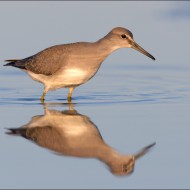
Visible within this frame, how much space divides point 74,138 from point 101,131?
1.36 ft

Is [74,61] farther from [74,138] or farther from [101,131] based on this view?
[74,138]

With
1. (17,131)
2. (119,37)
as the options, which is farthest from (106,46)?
(17,131)

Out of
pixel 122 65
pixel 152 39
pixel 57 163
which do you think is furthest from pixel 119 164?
pixel 152 39

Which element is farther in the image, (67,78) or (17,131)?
(67,78)

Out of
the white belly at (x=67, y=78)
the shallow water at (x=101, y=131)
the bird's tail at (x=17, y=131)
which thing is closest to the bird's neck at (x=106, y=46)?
the white belly at (x=67, y=78)

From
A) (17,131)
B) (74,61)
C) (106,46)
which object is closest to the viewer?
(17,131)

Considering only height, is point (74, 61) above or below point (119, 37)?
below

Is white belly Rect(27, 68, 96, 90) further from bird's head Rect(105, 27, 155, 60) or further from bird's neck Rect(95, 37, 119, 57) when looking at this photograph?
A: bird's head Rect(105, 27, 155, 60)

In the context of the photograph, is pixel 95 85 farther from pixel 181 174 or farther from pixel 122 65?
pixel 181 174

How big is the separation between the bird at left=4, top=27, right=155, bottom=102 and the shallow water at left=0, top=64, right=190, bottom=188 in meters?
0.25

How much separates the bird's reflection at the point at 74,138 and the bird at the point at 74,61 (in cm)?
162

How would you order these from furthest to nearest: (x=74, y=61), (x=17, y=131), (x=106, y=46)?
(x=106, y=46), (x=74, y=61), (x=17, y=131)

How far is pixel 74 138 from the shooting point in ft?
30.1

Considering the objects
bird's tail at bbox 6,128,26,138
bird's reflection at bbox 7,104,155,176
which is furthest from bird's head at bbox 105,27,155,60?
bird's tail at bbox 6,128,26,138
